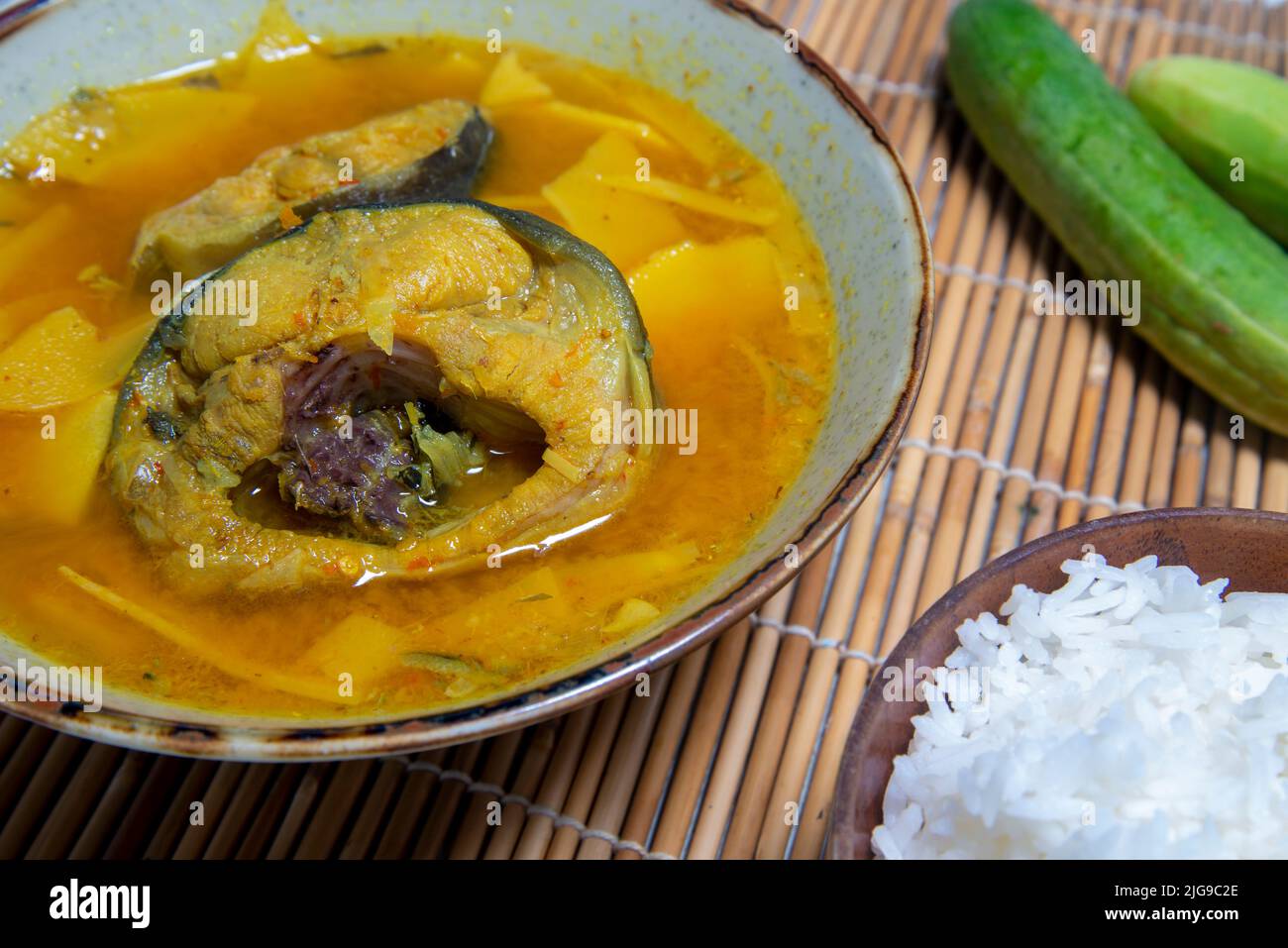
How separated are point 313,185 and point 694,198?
35.6 inches

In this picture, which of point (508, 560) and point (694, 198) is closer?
point (508, 560)

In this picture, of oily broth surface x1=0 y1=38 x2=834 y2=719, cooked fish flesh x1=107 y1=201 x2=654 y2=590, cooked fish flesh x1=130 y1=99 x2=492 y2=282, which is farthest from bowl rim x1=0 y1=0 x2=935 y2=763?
cooked fish flesh x1=130 y1=99 x2=492 y2=282

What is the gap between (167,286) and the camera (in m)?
2.47

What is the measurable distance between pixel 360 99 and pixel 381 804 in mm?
1872

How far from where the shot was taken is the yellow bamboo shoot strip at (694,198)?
2.56 m

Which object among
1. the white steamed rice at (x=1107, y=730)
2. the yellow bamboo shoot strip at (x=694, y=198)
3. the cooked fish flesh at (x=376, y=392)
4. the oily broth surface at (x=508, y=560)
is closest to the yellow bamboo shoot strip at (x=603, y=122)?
the oily broth surface at (x=508, y=560)

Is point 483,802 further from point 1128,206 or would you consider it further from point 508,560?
point 1128,206

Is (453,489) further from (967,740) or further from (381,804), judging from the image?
(967,740)

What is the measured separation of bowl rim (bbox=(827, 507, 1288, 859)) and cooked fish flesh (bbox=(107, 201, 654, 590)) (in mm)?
626

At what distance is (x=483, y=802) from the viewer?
2.12m

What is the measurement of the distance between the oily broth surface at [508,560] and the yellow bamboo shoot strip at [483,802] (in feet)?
1.09

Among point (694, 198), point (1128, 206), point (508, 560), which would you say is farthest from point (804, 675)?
point (1128, 206)

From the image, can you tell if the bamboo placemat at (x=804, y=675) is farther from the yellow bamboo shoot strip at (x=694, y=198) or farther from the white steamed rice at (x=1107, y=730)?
the yellow bamboo shoot strip at (x=694, y=198)
